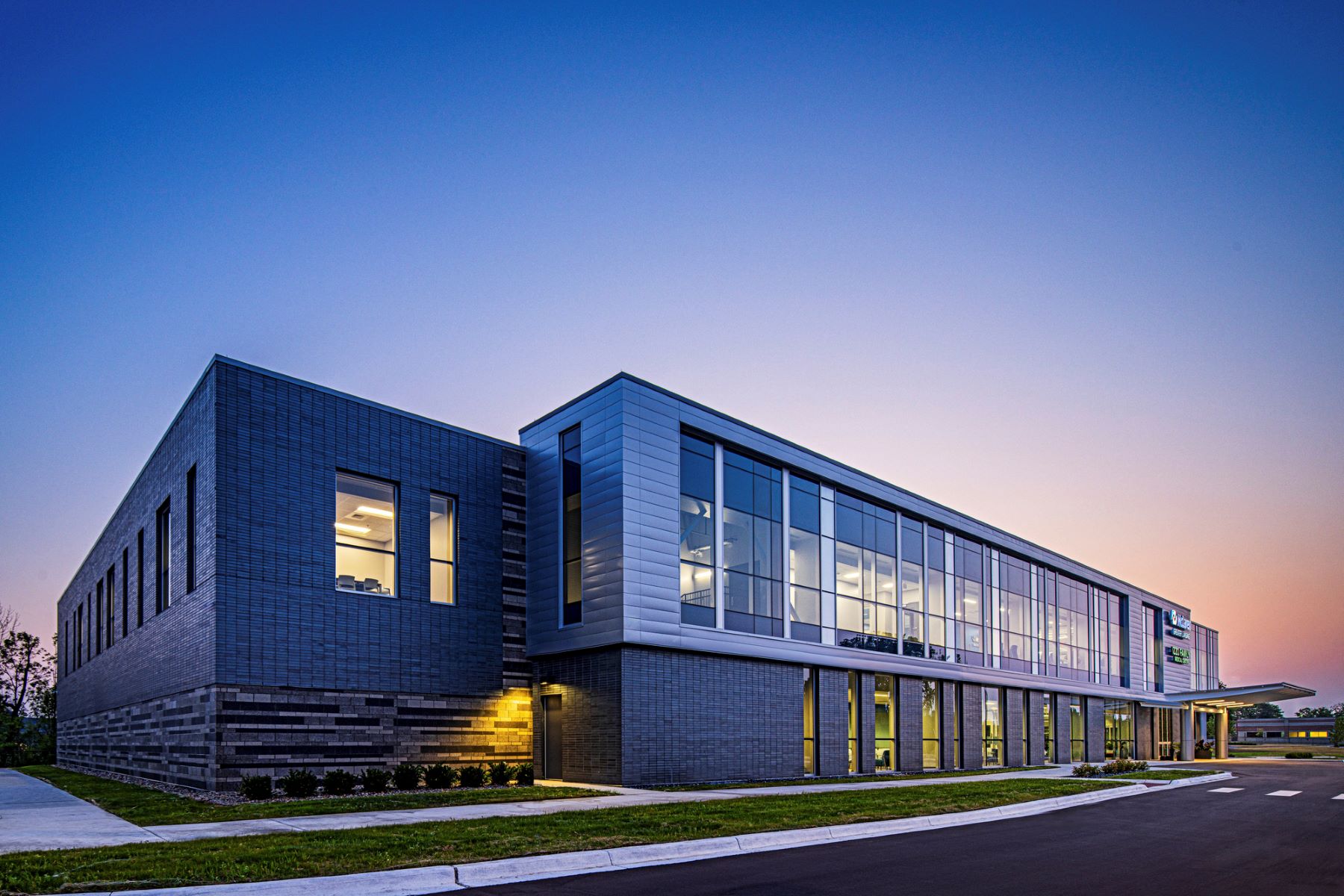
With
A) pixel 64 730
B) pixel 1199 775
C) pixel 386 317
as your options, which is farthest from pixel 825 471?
pixel 386 317

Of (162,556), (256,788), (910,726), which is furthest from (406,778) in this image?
(910,726)

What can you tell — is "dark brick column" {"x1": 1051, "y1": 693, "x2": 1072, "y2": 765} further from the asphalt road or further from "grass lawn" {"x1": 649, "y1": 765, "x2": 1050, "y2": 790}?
the asphalt road

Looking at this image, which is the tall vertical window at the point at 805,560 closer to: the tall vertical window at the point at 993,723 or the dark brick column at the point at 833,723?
the dark brick column at the point at 833,723

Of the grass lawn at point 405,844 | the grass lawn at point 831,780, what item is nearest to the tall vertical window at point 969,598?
the grass lawn at point 831,780

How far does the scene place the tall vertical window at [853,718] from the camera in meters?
29.1

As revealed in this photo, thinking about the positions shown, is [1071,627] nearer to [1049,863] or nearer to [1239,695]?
[1239,695]

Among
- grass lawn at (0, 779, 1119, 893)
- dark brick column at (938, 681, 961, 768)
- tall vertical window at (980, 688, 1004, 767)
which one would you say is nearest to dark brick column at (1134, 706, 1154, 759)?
tall vertical window at (980, 688, 1004, 767)

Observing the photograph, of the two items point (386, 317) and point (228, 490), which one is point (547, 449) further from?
point (386, 317)

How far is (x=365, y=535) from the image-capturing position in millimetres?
22172

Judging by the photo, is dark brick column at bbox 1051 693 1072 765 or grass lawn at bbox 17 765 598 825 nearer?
grass lawn at bbox 17 765 598 825

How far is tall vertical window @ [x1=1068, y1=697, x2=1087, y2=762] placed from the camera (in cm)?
4375

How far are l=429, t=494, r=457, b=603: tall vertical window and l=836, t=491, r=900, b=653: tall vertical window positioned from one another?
40.7 ft

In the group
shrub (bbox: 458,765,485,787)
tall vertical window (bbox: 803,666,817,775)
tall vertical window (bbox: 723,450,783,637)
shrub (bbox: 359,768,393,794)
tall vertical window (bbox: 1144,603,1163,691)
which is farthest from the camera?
tall vertical window (bbox: 1144,603,1163,691)

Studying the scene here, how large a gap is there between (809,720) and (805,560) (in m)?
4.70
